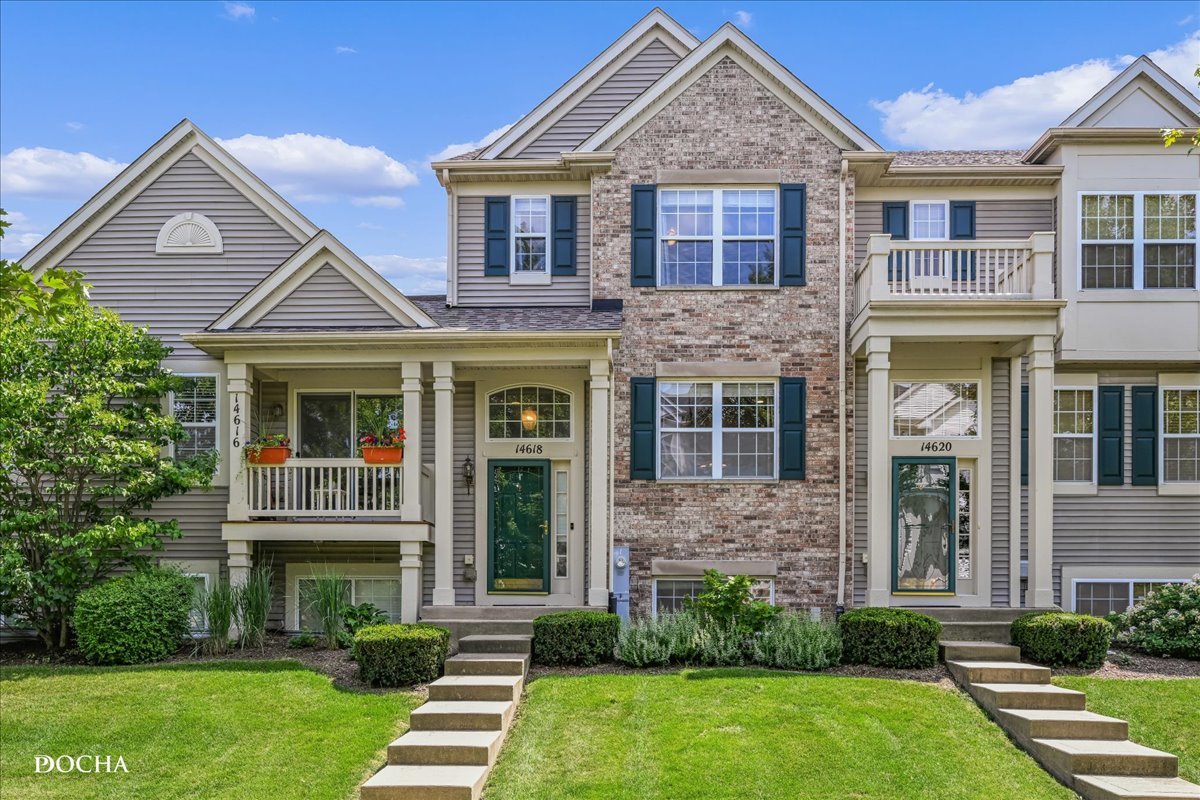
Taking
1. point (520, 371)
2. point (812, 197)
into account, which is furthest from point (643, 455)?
point (812, 197)

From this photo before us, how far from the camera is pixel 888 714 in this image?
9.30 m

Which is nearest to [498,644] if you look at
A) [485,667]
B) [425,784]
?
[485,667]

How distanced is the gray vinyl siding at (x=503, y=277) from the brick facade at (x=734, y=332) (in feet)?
1.53

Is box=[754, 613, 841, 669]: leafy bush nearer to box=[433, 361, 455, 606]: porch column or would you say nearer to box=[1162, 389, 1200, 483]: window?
box=[433, 361, 455, 606]: porch column

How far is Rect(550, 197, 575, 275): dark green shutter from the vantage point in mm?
14453

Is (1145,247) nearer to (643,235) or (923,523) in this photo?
(923,523)

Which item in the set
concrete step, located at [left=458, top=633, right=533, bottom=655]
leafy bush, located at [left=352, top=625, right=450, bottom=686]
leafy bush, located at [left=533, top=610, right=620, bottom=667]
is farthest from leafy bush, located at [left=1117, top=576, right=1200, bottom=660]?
leafy bush, located at [left=352, top=625, right=450, bottom=686]

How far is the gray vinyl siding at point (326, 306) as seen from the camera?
43.3 feet

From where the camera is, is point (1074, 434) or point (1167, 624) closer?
point (1167, 624)

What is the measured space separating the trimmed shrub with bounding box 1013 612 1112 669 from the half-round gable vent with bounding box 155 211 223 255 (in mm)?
11950

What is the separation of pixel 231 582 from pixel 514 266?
19.2 feet

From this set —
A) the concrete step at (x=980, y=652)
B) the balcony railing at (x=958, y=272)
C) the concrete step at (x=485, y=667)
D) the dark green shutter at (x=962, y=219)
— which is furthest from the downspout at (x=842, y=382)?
the concrete step at (x=485, y=667)

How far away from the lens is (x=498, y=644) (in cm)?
1149

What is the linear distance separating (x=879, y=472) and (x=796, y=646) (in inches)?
108
